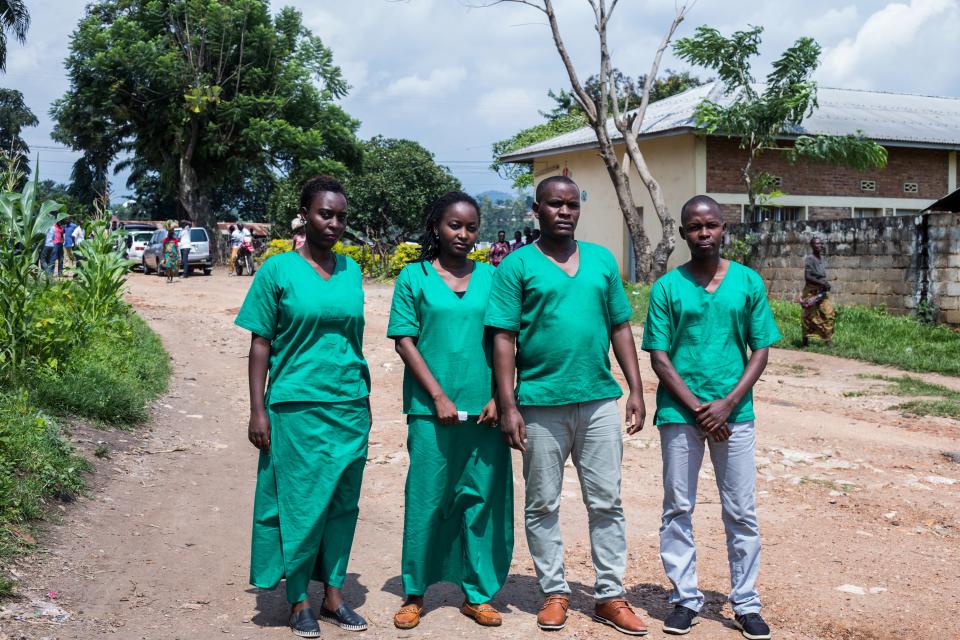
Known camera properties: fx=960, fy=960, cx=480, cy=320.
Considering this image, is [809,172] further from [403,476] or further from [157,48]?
[157,48]

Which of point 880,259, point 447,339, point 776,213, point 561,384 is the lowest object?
point 561,384

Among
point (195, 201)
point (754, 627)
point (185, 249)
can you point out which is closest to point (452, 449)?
point (754, 627)

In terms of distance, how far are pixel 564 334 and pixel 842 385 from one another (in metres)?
7.95

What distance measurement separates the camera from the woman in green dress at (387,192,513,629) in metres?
3.90

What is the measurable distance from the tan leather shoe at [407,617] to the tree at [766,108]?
17.1m

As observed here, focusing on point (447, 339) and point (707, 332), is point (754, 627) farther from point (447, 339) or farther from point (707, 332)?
point (447, 339)

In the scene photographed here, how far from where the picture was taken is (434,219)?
4.14m

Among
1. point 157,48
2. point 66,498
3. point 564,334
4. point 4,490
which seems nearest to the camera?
point 564,334

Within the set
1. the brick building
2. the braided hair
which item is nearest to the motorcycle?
the brick building

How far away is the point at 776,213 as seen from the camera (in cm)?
2191

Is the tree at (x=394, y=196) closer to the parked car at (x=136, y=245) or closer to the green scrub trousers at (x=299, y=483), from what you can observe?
the parked car at (x=136, y=245)

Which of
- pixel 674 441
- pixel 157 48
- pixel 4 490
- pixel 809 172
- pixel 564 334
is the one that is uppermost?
pixel 157 48

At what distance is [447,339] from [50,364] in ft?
16.2

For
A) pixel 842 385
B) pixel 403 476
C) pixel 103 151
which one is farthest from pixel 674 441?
pixel 103 151
